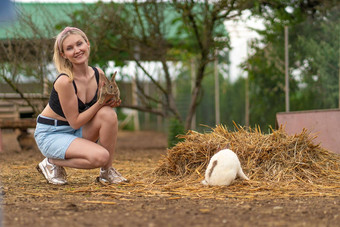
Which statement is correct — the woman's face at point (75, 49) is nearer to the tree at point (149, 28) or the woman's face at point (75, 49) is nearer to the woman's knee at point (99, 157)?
the woman's knee at point (99, 157)

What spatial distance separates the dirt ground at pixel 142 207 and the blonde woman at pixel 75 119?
0.70 ft

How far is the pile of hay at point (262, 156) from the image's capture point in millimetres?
4031

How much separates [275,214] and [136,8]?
17.2 feet

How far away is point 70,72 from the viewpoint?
3896 mm

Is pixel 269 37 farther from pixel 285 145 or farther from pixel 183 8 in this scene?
pixel 285 145

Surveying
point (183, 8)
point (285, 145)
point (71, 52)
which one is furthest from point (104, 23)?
point (285, 145)

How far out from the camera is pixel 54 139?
394 cm

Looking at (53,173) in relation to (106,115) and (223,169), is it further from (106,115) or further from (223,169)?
(223,169)

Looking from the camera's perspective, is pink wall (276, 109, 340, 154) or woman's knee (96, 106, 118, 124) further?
pink wall (276, 109, 340, 154)

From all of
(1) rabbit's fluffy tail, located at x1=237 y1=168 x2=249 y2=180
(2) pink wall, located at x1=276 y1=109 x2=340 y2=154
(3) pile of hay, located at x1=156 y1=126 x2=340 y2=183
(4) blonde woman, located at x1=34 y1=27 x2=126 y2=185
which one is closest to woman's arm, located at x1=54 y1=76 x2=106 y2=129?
(4) blonde woman, located at x1=34 y1=27 x2=126 y2=185

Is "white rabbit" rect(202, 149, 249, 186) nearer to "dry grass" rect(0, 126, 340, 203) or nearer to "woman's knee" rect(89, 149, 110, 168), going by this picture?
"dry grass" rect(0, 126, 340, 203)

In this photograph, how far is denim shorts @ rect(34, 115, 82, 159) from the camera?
3.92m

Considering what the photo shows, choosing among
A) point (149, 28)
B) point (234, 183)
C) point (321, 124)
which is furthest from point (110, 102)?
point (149, 28)

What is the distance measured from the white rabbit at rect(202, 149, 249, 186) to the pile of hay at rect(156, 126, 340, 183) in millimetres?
247
